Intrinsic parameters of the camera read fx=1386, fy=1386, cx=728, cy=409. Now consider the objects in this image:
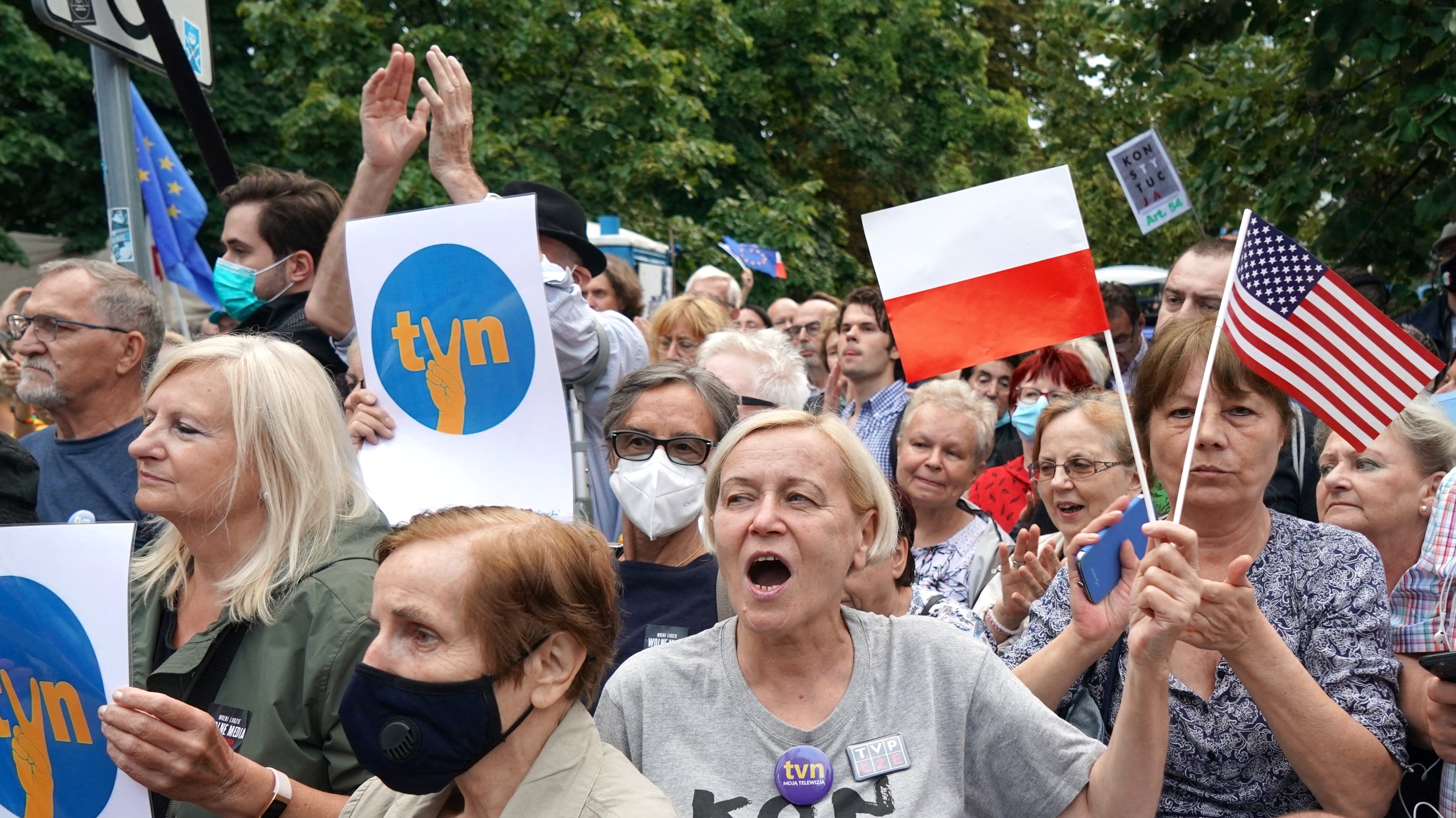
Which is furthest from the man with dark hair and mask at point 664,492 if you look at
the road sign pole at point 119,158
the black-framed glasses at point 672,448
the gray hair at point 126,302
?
the road sign pole at point 119,158

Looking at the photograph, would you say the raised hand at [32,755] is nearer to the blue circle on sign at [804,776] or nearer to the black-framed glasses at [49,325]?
the blue circle on sign at [804,776]

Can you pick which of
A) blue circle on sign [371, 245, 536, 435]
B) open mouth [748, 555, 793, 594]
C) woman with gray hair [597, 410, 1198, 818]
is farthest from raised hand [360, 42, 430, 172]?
open mouth [748, 555, 793, 594]

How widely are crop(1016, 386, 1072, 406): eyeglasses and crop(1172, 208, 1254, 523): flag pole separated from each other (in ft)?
8.33

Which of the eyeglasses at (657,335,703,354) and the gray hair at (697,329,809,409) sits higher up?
the gray hair at (697,329,809,409)

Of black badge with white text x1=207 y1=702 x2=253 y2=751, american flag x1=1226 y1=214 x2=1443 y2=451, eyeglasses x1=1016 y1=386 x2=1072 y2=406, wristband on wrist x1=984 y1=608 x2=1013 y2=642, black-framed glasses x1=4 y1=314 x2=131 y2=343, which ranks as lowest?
wristband on wrist x1=984 y1=608 x2=1013 y2=642

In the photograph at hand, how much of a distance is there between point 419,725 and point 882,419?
179 inches

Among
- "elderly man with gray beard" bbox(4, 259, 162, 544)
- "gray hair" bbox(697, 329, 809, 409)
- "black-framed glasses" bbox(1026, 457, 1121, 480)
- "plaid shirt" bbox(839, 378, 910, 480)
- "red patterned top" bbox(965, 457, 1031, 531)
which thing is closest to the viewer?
"black-framed glasses" bbox(1026, 457, 1121, 480)

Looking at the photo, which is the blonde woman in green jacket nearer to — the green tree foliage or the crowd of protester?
the crowd of protester

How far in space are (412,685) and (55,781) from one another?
988 mm

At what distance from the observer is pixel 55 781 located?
9.42 feet

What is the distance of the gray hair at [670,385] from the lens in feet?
13.3

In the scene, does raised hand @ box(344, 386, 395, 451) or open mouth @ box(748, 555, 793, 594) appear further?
raised hand @ box(344, 386, 395, 451)

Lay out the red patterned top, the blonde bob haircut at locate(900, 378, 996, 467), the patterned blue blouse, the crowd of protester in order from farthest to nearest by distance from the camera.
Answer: the red patterned top, the blonde bob haircut at locate(900, 378, 996, 467), the patterned blue blouse, the crowd of protester

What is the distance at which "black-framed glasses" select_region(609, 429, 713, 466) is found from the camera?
13.1 feet
